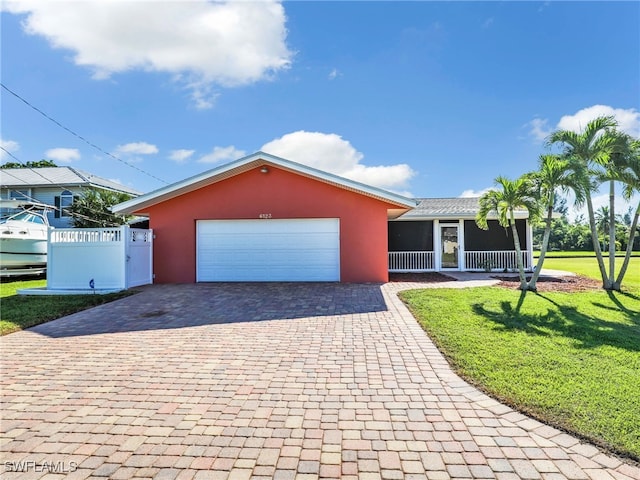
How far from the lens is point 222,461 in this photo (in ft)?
8.38

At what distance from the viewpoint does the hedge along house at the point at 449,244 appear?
653 inches

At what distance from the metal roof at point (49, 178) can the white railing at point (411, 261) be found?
66.4 ft

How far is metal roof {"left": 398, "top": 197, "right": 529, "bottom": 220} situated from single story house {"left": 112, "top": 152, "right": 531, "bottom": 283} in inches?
155

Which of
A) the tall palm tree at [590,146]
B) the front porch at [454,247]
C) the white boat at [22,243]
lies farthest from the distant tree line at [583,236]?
the white boat at [22,243]

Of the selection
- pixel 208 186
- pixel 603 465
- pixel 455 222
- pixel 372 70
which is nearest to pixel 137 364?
pixel 603 465

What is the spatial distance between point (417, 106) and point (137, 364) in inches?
561

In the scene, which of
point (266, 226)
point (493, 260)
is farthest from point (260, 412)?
point (493, 260)

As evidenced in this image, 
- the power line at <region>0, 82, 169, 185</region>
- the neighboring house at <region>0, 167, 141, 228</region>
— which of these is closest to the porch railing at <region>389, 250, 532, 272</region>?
the power line at <region>0, 82, 169, 185</region>

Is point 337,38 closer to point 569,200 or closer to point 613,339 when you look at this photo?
point 569,200

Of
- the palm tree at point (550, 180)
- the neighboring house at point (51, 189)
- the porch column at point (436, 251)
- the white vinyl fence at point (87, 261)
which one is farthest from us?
the neighboring house at point (51, 189)

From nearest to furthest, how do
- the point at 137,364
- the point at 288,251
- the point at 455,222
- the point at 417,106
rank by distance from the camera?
1. the point at 137,364
2. the point at 288,251
3. the point at 417,106
4. the point at 455,222

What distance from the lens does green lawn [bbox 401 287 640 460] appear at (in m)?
3.14

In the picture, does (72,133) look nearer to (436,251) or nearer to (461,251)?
(436,251)

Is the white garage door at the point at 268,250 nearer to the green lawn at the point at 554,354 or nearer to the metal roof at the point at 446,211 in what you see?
the green lawn at the point at 554,354
